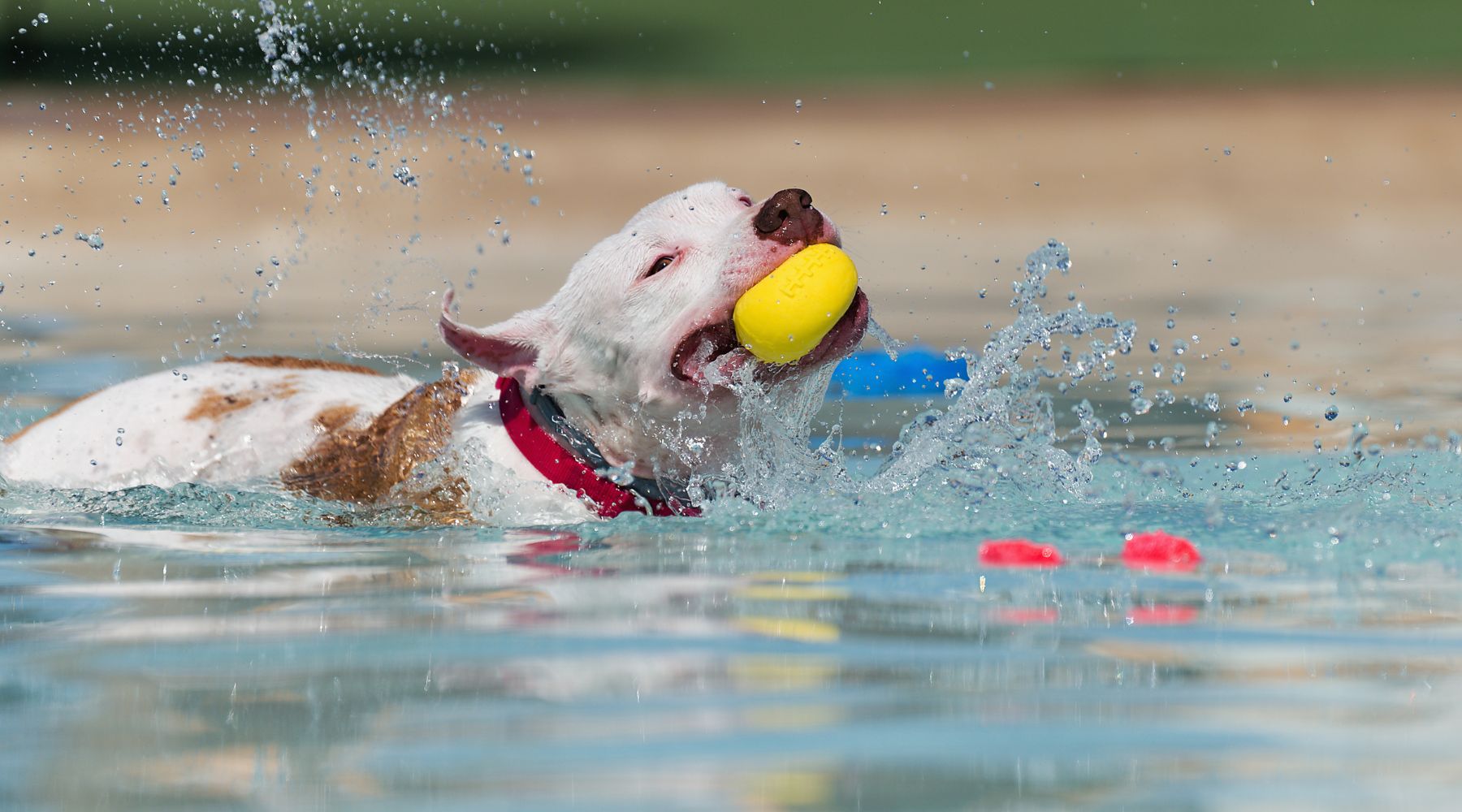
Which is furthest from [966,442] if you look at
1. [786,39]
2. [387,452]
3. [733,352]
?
[786,39]

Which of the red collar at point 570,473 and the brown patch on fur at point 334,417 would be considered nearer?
the red collar at point 570,473

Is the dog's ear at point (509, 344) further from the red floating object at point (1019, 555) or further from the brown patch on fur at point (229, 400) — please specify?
the red floating object at point (1019, 555)

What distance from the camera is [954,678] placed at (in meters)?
3.73

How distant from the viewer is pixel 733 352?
18.7ft

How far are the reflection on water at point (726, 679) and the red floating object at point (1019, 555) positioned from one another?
0.08m

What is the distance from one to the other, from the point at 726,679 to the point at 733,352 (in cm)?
207

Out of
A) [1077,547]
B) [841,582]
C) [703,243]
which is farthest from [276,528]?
[1077,547]

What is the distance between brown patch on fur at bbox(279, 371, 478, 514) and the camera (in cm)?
615

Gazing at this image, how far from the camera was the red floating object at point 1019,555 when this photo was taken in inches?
202

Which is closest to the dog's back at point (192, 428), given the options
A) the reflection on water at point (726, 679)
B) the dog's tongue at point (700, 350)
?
the reflection on water at point (726, 679)

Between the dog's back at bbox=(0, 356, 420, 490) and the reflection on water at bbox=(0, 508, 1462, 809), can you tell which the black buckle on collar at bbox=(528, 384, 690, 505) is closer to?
the reflection on water at bbox=(0, 508, 1462, 809)

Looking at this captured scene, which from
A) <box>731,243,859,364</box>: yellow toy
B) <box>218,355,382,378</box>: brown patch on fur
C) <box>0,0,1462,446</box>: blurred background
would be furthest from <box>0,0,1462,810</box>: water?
<box>0,0,1462,446</box>: blurred background

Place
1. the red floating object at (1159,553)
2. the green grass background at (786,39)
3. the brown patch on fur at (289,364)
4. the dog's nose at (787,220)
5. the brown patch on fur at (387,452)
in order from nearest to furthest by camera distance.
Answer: the red floating object at (1159,553) → the dog's nose at (787,220) → the brown patch on fur at (387,452) → the brown patch on fur at (289,364) → the green grass background at (786,39)

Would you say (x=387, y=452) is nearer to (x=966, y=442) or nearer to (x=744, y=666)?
(x=966, y=442)
